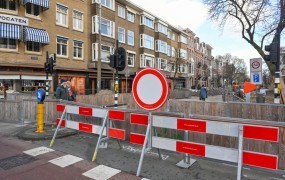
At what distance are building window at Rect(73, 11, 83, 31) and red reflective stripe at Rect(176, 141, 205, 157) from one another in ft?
70.1

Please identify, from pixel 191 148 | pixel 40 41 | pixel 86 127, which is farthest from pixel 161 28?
pixel 191 148

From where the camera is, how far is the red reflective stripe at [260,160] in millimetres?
3402

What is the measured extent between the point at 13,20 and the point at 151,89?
16851 millimetres

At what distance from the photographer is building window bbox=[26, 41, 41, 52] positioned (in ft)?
59.9

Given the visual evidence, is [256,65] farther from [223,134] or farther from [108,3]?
[108,3]

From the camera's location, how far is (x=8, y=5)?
56.0ft

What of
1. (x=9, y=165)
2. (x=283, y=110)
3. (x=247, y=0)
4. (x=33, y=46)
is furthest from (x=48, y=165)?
(x=247, y=0)

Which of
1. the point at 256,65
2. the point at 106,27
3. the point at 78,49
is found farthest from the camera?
the point at 106,27

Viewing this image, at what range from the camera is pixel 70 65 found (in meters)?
21.8

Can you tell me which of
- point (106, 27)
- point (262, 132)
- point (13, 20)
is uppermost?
point (106, 27)

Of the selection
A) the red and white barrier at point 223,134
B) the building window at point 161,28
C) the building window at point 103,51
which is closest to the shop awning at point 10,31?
the building window at point 103,51

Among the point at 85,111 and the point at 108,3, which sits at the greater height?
the point at 108,3

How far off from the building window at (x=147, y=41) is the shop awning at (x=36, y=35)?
55.3 ft

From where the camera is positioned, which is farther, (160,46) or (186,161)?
(160,46)
